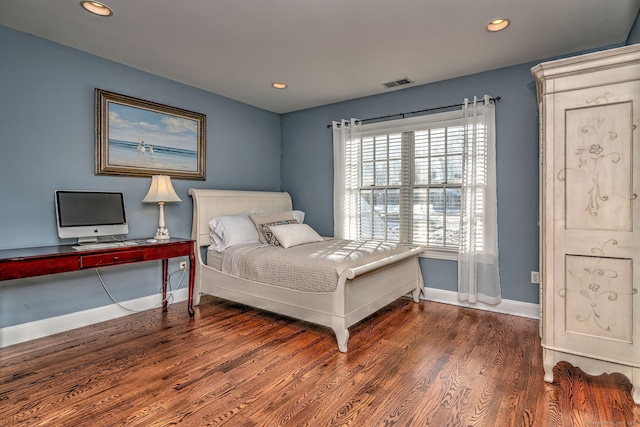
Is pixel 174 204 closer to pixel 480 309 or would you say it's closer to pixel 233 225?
pixel 233 225

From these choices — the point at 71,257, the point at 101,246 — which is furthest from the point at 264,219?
the point at 71,257

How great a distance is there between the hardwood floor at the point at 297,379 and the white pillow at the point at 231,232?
893 mm

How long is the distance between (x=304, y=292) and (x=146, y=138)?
7.32 ft

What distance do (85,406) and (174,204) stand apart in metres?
2.25

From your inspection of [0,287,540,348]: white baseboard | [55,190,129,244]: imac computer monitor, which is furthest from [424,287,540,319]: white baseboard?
[55,190,129,244]: imac computer monitor

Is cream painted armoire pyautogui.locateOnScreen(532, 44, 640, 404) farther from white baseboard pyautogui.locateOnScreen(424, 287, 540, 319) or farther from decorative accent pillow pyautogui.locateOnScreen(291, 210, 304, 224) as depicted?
decorative accent pillow pyautogui.locateOnScreen(291, 210, 304, 224)

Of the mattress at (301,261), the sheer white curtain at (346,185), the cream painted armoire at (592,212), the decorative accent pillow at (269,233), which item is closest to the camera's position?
the cream painted armoire at (592,212)

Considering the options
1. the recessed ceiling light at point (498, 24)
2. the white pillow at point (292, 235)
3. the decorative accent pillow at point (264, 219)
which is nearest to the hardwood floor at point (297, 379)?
the white pillow at point (292, 235)

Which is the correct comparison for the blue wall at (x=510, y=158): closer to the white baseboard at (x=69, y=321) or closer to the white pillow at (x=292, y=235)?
the white pillow at (x=292, y=235)

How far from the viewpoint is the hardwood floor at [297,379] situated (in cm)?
179

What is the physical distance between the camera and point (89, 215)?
2.96 meters

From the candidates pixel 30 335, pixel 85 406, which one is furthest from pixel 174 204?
pixel 85 406

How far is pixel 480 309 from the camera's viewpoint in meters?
3.51

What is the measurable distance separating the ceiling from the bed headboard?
127 cm
